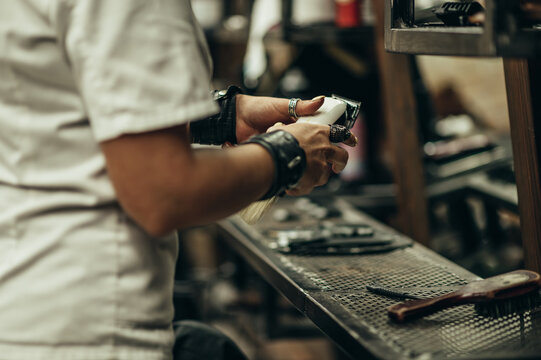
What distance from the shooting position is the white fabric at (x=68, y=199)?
2.97ft

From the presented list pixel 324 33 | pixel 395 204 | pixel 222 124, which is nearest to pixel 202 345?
pixel 222 124

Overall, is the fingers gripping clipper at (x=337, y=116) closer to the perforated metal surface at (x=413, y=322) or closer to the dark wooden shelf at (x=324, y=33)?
the perforated metal surface at (x=413, y=322)

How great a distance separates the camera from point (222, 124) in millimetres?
1356

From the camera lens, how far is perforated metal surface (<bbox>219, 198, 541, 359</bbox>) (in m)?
1.05

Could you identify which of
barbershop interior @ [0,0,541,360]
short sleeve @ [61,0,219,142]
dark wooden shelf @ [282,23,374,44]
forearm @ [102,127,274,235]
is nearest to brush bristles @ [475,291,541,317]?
barbershop interior @ [0,0,541,360]

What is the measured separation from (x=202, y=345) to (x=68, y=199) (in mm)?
520

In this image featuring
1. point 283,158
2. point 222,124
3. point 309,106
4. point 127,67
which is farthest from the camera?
point 222,124

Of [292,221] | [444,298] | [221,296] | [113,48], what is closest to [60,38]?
[113,48]

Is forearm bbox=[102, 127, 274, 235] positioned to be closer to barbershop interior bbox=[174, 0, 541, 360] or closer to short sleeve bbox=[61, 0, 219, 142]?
short sleeve bbox=[61, 0, 219, 142]

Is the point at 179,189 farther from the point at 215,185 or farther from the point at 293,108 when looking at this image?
the point at 293,108

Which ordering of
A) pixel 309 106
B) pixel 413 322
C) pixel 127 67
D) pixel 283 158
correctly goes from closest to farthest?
1. pixel 127 67
2. pixel 283 158
3. pixel 413 322
4. pixel 309 106

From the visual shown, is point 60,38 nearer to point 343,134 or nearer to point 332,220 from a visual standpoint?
point 343,134

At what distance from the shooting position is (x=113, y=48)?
2.87ft

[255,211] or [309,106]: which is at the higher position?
[309,106]
